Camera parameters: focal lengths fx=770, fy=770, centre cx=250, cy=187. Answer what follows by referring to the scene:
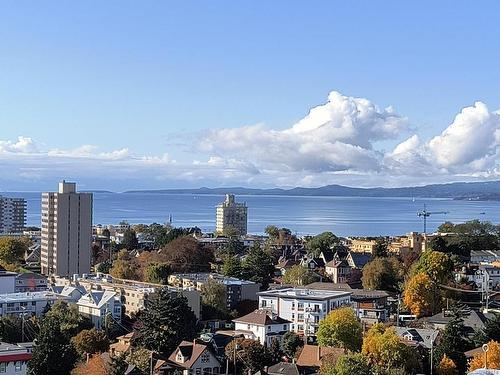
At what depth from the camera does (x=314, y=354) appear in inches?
665

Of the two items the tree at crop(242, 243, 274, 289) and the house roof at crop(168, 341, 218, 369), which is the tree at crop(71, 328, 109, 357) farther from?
the tree at crop(242, 243, 274, 289)

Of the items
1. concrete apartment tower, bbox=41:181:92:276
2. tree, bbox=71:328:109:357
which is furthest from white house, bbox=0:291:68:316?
concrete apartment tower, bbox=41:181:92:276

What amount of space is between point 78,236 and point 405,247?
572 inches

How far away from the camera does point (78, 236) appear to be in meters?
31.7

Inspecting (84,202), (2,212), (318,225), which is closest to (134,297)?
(84,202)

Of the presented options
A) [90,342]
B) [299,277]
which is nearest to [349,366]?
[90,342]

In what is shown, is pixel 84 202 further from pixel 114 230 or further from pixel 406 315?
pixel 114 230

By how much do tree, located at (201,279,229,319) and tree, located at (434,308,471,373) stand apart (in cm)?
711

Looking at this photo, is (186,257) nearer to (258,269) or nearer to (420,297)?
(258,269)

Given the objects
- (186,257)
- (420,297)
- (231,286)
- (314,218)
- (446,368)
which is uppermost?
(314,218)

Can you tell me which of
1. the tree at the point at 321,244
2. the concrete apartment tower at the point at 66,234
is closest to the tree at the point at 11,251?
the concrete apartment tower at the point at 66,234

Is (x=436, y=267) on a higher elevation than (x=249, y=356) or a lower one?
higher

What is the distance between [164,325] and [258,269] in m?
10.1

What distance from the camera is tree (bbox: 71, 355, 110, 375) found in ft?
48.9
